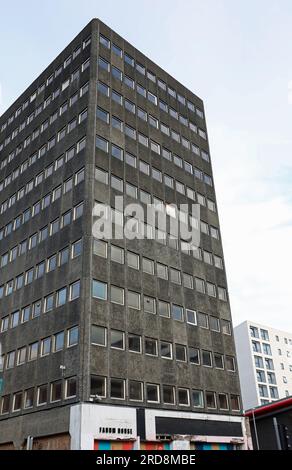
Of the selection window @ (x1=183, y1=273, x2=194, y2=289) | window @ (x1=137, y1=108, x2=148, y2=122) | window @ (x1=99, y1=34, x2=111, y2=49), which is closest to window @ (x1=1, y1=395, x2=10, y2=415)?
window @ (x1=183, y1=273, x2=194, y2=289)

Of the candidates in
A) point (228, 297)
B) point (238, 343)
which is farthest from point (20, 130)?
point (238, 343)

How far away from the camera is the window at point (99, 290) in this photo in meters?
35.0

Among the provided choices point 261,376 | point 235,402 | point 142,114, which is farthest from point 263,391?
point 142,114

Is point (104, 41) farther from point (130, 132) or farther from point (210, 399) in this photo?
point (210, 399)

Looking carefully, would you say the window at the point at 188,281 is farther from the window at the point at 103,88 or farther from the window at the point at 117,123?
the window at the point at 103,88

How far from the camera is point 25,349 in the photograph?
124 feet

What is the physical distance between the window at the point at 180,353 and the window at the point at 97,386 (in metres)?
8.65

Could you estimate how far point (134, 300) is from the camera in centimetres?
3775

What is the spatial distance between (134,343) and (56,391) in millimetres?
7165

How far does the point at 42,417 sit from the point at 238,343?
263 feet

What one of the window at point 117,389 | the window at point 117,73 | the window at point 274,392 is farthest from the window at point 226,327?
the window at point 274,392

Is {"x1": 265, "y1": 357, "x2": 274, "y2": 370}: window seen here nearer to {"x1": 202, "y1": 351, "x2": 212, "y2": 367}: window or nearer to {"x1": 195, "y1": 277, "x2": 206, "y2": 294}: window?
{"x1": 195, "y1": 277, "x2": 206, "y2": 294}: window
